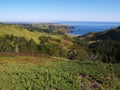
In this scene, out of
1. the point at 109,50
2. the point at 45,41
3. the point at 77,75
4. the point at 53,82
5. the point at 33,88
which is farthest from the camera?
the point at 45,41

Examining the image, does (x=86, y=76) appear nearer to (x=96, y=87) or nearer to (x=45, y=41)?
(x=96, y=87)

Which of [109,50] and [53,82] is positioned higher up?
[53,82]

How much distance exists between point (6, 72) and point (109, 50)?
14529cm

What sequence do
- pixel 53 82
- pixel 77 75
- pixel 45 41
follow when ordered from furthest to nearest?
pixel 45 41 < pixel 77 75 < pixel 53 82

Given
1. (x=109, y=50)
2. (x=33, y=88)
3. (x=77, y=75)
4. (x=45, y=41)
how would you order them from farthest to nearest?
(x=45, y=41) → (x=109, y=50) → (x=77, y=75) → (x=33, y=88)

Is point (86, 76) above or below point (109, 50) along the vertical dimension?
above

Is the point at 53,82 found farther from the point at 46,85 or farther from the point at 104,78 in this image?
the point at 104,78

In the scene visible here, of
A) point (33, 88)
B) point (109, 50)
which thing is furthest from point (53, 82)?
point (109, 50)

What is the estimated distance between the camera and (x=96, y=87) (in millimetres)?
26438

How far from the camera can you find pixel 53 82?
25.5 m

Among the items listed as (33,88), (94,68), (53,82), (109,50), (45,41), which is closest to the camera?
(33,88)

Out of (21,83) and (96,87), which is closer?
(21,83)

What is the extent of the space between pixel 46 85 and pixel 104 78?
730 cm

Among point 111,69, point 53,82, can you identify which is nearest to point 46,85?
point 53,82
